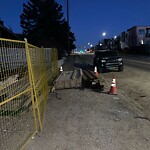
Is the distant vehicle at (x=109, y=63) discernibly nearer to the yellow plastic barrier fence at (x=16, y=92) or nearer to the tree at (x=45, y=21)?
the yellow plastic barrier fence at (x=16, y=92)

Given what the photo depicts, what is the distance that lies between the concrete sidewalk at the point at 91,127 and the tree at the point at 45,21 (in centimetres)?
4076

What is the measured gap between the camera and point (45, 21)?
50.8m

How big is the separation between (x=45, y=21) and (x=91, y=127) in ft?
155

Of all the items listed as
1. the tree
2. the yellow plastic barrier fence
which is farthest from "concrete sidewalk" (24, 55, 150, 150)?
the tree

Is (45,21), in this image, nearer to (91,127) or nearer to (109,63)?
(109,63)

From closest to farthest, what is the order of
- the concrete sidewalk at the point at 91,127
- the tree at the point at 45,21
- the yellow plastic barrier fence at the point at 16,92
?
the concrete sidewalk at the point at 91,127 < the yellow plastic barrier fence at the point at 16,92 < the tree at the point at 45,21

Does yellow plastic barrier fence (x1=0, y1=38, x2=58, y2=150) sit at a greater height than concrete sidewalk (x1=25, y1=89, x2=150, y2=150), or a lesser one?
greater

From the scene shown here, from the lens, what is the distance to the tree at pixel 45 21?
4969 cm

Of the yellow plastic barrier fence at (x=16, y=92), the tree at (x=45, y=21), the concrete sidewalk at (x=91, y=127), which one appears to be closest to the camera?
the concrete sidewalk at (x=91, y=127)

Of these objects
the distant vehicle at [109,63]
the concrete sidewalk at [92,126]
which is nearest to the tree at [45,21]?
the distant vehicle at [109,63]

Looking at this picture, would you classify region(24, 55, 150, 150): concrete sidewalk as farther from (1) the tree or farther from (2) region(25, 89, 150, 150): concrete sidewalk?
(1) the tree

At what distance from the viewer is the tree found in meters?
49.7

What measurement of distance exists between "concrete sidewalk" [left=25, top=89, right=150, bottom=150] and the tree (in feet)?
134

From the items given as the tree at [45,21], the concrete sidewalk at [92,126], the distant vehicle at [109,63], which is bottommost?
the concrete sidewalk at [92,126]
